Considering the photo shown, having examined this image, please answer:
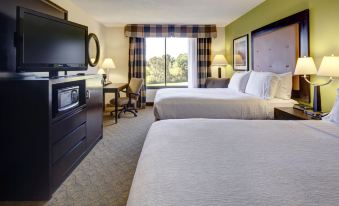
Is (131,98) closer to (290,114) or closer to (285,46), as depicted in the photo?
(285,46)

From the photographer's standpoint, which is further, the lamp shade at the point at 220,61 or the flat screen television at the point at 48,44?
the lamp shade at the point at 220,61

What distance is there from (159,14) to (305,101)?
3.52 m

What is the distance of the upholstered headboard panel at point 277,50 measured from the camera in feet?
12.2

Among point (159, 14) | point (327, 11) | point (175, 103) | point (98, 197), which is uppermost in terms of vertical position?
point (159, 14)

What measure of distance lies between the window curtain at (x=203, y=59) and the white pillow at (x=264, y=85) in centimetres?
308

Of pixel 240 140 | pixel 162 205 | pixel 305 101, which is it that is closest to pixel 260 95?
pixel 305 101

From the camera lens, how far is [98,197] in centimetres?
228

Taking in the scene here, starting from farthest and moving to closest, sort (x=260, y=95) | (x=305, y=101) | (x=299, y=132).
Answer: (x=260, y=95) < (x=305, y=101) < (x=299, y=132)

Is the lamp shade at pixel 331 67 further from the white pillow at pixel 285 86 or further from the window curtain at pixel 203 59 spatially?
the window curtain at pixel 203 59

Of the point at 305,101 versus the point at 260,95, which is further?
the point at 260,95

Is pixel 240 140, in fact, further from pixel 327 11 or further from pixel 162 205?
pixel 327 11

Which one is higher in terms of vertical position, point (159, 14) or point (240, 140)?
point (159, 14)

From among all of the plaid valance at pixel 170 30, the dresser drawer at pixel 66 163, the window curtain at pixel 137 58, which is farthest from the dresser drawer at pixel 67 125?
the plaid valance at pixel 170 30

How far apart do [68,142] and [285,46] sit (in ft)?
10.7
